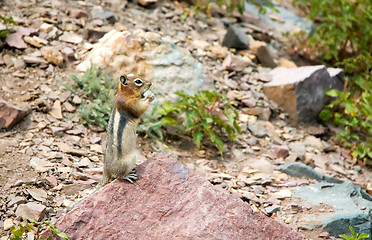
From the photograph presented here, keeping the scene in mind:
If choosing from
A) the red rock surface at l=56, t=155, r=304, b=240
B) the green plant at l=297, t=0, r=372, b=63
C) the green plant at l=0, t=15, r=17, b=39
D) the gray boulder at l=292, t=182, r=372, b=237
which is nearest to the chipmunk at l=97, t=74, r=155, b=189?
the red rock surface at l=56, t=155, r=304, b=240

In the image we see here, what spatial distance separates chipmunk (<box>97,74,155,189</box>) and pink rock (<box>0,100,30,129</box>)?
196 centimetres

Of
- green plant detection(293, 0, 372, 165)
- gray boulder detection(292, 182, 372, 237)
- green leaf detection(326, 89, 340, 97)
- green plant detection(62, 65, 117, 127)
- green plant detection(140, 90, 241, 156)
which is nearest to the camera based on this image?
gray boulder detection(292, 182, 372, 237)

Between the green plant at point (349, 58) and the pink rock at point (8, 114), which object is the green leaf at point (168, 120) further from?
the green plant at point (349, 58)

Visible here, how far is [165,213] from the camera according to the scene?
445 centimetres

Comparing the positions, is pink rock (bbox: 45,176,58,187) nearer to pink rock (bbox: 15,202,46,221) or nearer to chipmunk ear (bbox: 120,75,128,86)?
pink rock (bbox: 15,202,46,221)

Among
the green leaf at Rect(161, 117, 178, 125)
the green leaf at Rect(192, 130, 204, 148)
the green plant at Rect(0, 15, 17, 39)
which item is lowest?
the green leaf at Rect(192, 130, 204, 148)

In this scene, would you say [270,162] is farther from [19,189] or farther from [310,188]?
[19,189]

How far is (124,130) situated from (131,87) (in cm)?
46

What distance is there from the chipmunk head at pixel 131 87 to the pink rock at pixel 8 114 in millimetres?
1953

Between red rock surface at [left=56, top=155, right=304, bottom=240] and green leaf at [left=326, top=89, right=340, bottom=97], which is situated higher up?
red rock surface at [left=56, top=155, right=304, bottom=240]

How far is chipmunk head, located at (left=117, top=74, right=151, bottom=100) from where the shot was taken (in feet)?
15.8

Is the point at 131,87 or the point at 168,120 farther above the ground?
the point at 131,87

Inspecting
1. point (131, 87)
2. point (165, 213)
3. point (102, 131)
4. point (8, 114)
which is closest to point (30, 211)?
point (165, 213)

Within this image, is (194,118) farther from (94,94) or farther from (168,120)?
(94,94)
